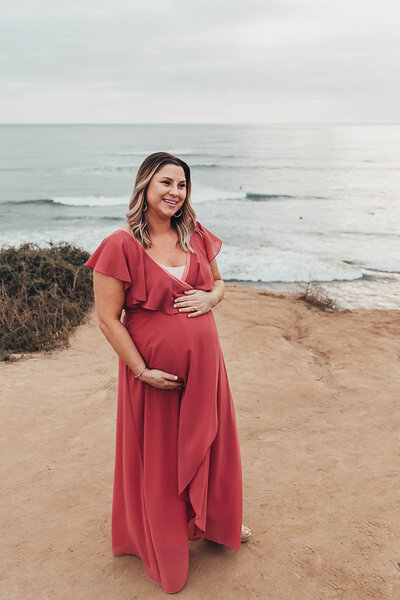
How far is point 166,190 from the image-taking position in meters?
2.29

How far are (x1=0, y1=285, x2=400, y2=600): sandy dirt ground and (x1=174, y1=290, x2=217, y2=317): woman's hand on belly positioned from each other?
1.62 m

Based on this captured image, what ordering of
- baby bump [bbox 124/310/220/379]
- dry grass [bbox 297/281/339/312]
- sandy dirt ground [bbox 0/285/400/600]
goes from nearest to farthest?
baby bump [bbox 124/310/220/379] < sandy dirt ground [bbox 0/285/400/600] < dry grass [bbox 297/281/339/312]

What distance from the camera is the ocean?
504 inches

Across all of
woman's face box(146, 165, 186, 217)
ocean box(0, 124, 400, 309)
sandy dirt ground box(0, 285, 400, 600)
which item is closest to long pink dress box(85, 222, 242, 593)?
woman's face box(146, 165, 186, 217)

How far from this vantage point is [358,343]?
22.6 ft

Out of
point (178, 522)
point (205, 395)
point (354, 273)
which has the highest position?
point (205, 395)

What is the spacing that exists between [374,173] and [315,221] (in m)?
21.7

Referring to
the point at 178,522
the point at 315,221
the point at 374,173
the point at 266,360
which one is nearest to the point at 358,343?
the point at 266,360

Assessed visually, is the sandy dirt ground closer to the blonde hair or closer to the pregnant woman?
the pregnant woman

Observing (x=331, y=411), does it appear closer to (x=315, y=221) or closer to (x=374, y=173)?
(x=315, y=221)

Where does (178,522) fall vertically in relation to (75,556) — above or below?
above

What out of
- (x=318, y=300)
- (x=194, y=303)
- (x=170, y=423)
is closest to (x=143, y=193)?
(x=194, y=303)

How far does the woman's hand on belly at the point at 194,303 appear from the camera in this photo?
91.1 inches

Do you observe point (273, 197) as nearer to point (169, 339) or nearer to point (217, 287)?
point (217, 287)
